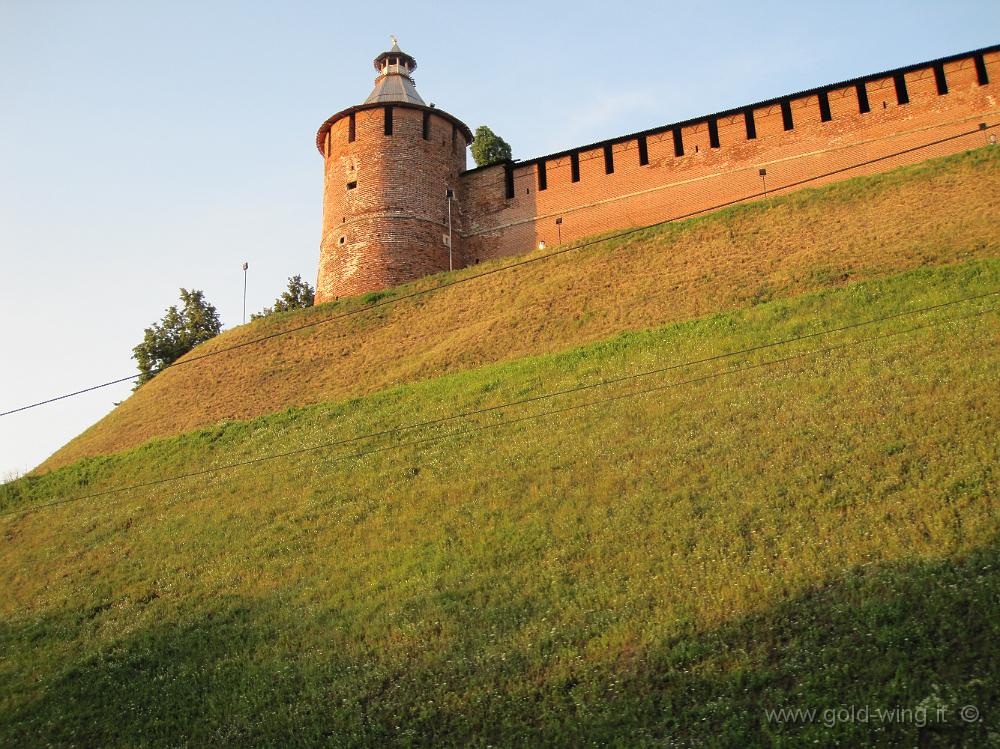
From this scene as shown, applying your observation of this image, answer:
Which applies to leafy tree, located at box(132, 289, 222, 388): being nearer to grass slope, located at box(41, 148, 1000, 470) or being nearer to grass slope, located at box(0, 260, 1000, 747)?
grass slope, located at box(41, 148, 1000, 470)

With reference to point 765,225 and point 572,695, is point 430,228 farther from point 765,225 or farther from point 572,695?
point 572,695

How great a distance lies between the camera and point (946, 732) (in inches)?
241

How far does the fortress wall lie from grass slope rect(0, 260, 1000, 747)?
10.3m

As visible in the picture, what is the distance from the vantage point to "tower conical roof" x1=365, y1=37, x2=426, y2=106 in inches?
1310

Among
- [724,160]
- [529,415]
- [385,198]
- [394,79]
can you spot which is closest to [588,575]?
[529,415]

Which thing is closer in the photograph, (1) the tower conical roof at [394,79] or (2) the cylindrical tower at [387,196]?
(2) the cylindrical tower at [387,196]

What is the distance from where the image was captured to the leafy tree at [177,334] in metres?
34.9

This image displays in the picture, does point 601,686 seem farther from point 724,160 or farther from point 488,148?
point 488,148

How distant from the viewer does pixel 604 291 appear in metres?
22.0

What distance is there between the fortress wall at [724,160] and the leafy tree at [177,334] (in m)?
12.1

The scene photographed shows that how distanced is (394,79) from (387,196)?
23.4ft

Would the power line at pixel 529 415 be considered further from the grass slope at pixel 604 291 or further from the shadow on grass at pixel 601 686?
the shadow on grass at pixel 601 686

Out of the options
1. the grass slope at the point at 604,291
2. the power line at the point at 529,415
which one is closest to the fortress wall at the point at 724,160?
the grass slope at the point at 604,291

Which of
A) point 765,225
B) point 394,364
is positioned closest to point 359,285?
point 394,364
